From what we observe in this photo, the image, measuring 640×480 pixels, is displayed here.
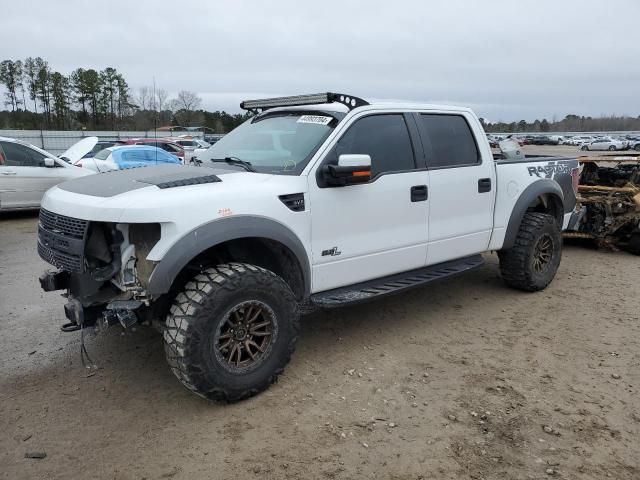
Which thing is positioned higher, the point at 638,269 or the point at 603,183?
the point at 603,183

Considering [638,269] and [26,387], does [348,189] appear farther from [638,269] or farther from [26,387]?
[638,269]

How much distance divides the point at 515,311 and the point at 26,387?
4343mm

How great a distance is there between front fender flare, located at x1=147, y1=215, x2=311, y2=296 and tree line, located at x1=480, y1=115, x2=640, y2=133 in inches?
4338

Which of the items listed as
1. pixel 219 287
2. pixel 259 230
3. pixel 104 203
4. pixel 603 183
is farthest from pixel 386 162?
pixel 603 183

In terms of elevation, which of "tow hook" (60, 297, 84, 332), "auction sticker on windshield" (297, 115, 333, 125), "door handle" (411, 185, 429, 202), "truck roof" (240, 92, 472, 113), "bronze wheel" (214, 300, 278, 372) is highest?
"truck roof" (240, 92, 472, 113)

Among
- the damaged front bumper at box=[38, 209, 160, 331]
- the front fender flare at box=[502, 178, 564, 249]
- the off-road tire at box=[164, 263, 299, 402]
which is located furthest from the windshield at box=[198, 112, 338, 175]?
the front fender flare at box=[502, 178, 564, 249]

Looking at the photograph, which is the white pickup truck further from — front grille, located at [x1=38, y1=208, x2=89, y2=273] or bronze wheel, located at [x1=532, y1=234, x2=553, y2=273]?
bronze wheel, located at [x1=532, y1=234, x2=553, y2=273]

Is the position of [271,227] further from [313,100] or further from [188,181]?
[313,100]

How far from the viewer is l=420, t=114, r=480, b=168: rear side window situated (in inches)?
185

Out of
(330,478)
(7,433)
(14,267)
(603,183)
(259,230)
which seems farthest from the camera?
(603,183)

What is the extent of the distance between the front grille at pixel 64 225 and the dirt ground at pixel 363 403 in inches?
44.1

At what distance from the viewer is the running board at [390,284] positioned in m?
3.98

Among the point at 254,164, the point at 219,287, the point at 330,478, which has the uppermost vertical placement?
the point at 254,164

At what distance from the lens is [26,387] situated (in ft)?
12.2
